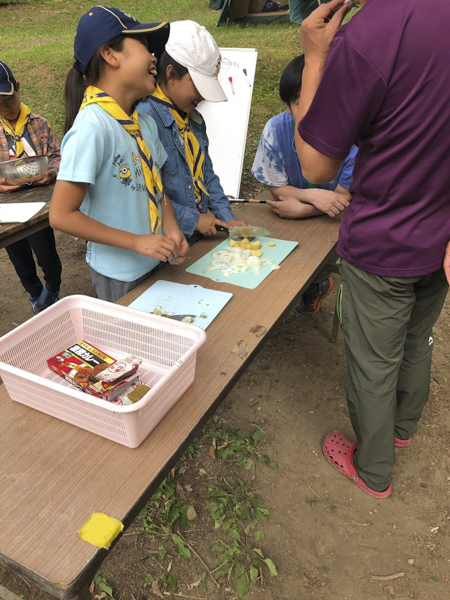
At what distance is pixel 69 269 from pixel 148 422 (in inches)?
116

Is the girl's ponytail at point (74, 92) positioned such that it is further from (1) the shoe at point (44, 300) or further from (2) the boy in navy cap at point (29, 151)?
(1) the shoe at point (44, 300)

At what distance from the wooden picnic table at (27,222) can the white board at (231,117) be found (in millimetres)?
2091

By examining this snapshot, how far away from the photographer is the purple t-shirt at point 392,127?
105cm

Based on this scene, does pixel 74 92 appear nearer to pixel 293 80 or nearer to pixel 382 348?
pixel 293 80

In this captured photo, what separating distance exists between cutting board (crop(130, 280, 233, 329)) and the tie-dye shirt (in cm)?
106

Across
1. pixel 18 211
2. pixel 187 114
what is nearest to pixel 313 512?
pixel 187 114

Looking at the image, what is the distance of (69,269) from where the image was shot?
145 inches

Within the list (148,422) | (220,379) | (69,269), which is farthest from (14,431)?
(69,269)

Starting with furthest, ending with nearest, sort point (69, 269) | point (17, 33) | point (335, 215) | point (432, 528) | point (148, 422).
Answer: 1. point (17, 33)
2. point (69, 269)
3. point (335, 215)
4. point (432, 528)
5. point (148, 422)

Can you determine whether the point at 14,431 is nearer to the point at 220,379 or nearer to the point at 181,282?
the point at 220,379

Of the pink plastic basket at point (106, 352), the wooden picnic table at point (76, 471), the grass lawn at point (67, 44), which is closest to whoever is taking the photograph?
the wooden picnic table at point (76, 471)

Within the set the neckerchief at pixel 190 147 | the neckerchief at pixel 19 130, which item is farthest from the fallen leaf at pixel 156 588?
the neckerchief at pixel 19 130

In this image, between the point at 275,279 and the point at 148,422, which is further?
the point at 275,279

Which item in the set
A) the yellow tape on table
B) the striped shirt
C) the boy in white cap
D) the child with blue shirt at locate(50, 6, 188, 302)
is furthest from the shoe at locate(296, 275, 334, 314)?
the yellow tape on table
